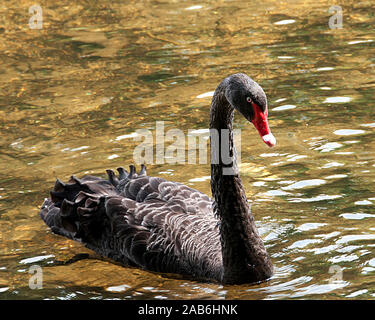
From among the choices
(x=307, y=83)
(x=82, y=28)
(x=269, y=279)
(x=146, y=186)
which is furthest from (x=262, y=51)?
(x=269, y=279)

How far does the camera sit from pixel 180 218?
6.05 m

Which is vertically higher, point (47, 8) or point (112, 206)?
point (47, 8)

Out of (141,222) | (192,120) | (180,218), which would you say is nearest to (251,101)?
(180,218)

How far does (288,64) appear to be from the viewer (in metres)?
9.97

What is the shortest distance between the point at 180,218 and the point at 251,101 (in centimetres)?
124

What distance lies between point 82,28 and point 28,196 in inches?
214

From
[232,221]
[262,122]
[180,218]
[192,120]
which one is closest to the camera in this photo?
[262,122]

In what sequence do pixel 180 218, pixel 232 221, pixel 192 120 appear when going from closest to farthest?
pixel 232 221 < pixel 180 218 < pixel 192 120

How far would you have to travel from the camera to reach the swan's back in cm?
586

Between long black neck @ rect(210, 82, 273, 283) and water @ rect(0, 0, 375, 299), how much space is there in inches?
4.6

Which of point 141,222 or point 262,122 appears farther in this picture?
point 141,222

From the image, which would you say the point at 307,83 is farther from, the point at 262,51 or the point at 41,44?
the point at 41,44

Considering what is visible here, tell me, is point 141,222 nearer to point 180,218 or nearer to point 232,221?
point 180,218

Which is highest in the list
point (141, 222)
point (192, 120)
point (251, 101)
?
point (251, 101)
